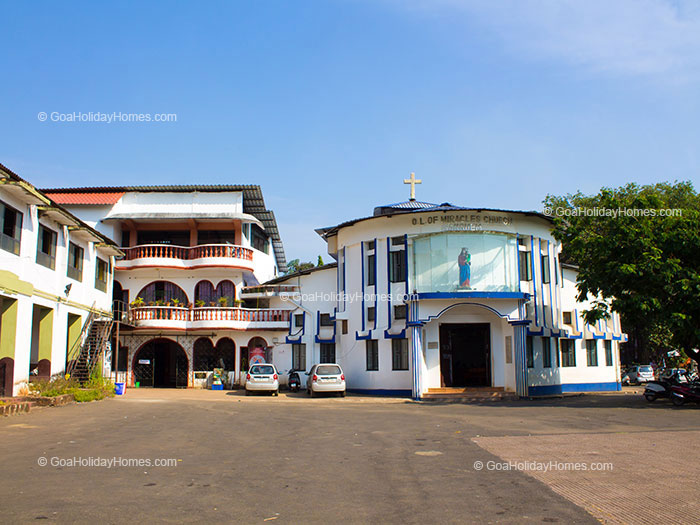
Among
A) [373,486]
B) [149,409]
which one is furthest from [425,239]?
[373,486]

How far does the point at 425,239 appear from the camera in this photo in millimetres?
27781

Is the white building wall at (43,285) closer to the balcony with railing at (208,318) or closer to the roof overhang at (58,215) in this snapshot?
the roof overhang at (58,215)

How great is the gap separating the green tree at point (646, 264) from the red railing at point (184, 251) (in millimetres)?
17321

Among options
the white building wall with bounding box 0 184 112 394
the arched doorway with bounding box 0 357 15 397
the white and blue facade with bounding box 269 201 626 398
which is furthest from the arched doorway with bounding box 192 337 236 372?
the arched doorway with bounding box 0 357 15 397

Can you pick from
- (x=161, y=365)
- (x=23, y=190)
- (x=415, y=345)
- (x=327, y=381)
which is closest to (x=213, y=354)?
(x=161, y=365)

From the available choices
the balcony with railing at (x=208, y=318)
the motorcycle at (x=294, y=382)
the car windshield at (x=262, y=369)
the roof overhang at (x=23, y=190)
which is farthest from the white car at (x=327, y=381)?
the roof overhang at (x=23, y=190)

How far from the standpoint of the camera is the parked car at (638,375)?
129 feet

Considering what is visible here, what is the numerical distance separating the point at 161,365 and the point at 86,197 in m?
10.5

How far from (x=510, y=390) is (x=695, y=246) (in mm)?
9635

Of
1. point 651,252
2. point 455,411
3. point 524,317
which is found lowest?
point 455,411

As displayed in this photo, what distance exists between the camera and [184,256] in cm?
3394

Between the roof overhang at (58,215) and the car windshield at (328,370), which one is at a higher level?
the roof overhang at (58,215)

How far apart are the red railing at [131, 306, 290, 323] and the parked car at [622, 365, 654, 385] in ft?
76.2

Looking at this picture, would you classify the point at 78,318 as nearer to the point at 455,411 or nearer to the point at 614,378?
the point at 455,411
